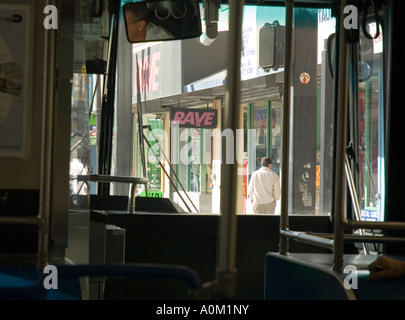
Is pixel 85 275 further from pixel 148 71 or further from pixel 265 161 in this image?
pixel 265 161

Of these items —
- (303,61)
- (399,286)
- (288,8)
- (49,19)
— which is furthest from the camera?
(303,61)

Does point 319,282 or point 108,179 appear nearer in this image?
point 319,282

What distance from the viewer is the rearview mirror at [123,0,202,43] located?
5.09 meters

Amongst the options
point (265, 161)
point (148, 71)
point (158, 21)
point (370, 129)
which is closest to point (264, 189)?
point (265, 161)

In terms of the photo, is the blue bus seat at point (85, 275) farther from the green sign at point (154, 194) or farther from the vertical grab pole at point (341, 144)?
the green sign at point (154, 194)

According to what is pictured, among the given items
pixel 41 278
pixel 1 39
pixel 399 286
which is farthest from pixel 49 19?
pixel 399 286

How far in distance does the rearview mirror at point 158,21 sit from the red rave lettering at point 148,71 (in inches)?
31.1

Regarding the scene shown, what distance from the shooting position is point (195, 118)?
20.0ft

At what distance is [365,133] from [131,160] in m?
1.72

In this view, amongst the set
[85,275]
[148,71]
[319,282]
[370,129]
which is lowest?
[319,282]

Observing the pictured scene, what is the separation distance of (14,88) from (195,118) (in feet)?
11.2

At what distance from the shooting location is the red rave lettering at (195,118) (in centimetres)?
606

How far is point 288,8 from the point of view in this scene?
3.50 metres

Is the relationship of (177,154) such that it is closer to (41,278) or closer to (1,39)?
(1,39)
